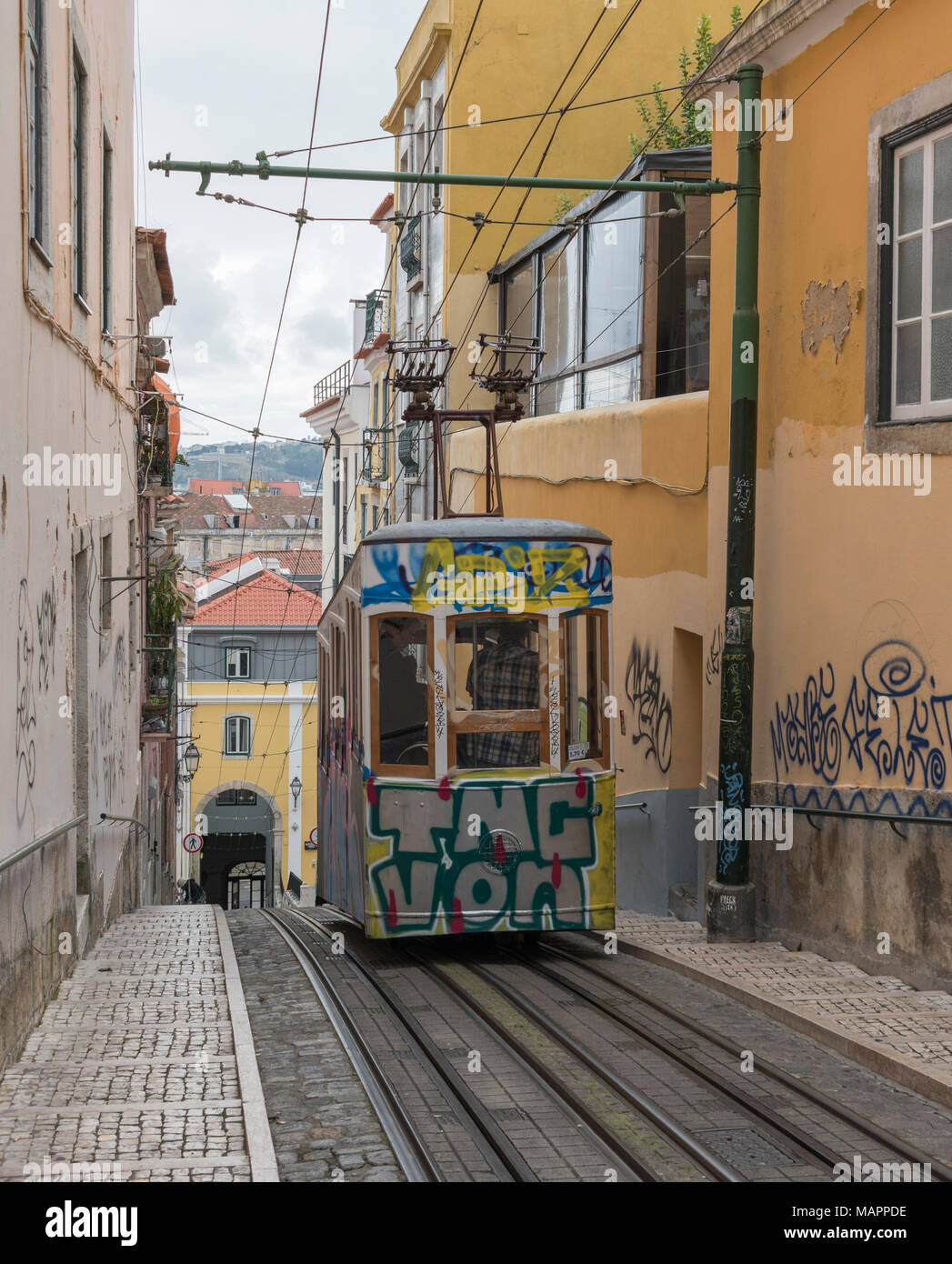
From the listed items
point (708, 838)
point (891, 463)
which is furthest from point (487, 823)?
point (891, 463)

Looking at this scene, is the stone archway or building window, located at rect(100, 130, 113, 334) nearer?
building window, located at rect(100, 130, 113, 334)

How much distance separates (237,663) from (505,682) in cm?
3803

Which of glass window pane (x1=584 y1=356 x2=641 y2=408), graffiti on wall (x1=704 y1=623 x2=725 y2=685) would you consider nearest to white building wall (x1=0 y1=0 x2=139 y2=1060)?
graffiti on wall (x1=704 y1=623 x2=725 y2=685)

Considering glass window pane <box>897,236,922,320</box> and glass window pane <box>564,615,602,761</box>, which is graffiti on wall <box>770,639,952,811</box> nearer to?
glass window pane <box>564,615,602,761</box>

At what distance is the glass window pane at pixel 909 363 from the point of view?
31.1 ft

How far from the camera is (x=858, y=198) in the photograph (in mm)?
10031

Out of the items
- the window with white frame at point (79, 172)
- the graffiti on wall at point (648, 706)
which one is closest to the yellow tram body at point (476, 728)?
the window with white frame at point (79, 172)

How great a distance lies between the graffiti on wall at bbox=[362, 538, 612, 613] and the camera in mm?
10211

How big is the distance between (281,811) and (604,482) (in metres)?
33.3

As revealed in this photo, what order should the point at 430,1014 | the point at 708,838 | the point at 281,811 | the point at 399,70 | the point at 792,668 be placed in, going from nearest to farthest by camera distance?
1. the point at 430,1014
2. the point at 792,668
3. the point at 708,838
4. the point at 399,70
5. the point at 281,811

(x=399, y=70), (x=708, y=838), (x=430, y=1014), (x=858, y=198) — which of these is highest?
(x=399, y=70)

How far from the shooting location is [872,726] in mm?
9781

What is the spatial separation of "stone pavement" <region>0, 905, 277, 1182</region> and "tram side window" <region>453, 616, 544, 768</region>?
229 centimetres
